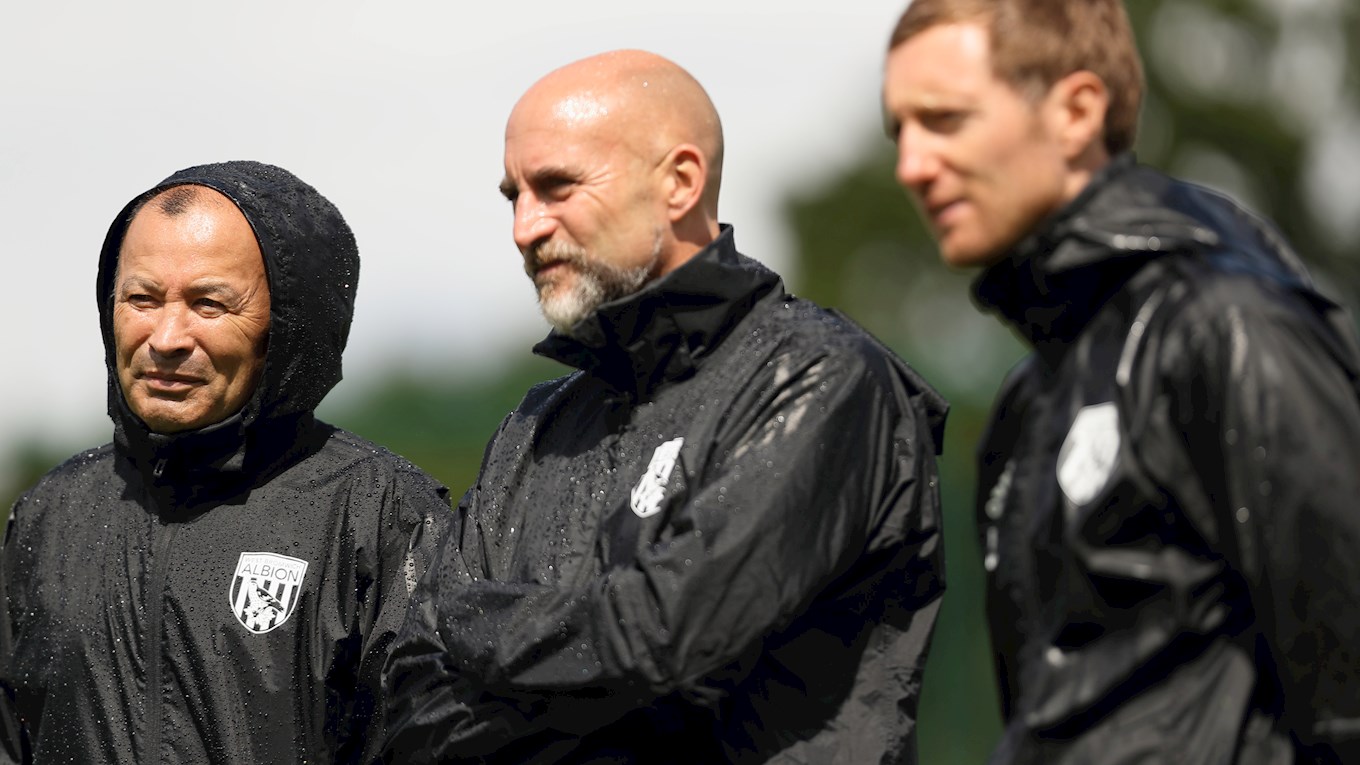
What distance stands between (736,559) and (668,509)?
269 mm

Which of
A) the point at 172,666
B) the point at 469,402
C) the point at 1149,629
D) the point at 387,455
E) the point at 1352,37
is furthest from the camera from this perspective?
the point at 1352,37

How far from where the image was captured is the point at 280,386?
218 inches

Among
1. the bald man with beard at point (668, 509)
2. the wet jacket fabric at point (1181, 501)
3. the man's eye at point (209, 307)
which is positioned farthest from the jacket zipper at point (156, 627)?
the wet jacket fabric at point (1181, 501)

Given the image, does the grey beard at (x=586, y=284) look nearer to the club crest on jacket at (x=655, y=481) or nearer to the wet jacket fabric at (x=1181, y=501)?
the club crest on jacket at (x=655, y=481)

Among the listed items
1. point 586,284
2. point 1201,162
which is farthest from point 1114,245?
point 1201,162

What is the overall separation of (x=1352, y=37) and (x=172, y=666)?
31108mm

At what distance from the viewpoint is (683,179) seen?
16.0ft

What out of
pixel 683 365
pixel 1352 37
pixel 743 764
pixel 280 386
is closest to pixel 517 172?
pixel 683 365

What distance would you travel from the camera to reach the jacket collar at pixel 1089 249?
11.1ft

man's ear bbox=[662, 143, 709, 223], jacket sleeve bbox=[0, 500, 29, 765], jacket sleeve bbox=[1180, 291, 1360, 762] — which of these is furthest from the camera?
jacket sleeve bbox=[0, 500, 29, 765]

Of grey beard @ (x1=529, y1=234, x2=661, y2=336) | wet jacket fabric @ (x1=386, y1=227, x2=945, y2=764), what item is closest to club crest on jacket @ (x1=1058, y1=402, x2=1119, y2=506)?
wet jacket fabric @ (x1=386, y1=227, x2=945, y2=764)

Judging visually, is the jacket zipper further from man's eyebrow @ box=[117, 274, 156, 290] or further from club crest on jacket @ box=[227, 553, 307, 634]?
man's eyebrow @ box=[117, 274, 156, 290]

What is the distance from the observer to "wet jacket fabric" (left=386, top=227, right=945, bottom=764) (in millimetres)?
4188

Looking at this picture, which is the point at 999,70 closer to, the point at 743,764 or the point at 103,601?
the point at 743,764
